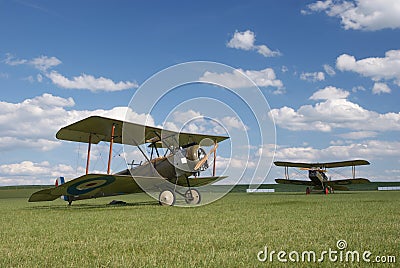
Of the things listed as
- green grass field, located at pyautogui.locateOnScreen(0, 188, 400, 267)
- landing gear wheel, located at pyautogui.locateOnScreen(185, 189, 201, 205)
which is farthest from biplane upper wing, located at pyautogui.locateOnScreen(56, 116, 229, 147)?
green grass field, located at pyautogui.locateOnScreen(0, 188, 400, 267)

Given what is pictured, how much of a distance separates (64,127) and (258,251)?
11713 mm

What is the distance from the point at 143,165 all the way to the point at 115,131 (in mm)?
1887

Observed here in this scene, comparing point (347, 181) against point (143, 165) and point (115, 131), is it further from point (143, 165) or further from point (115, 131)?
point (115, 131)

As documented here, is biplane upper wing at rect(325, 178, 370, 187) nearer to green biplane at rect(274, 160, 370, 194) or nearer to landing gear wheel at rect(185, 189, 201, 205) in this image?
green biplane at rect(274, 160, 370, 194)

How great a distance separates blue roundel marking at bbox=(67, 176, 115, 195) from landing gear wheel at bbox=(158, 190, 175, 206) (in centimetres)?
205

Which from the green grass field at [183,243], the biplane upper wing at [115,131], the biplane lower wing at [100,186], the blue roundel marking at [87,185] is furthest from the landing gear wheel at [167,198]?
the green grass field at [183,243]

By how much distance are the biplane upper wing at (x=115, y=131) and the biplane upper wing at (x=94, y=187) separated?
157 cm

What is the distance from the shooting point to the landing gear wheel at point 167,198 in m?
15.3

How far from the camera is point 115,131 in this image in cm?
1620

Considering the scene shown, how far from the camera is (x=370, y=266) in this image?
3.82m

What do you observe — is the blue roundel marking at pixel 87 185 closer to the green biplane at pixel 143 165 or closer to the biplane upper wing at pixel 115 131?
the green biplane at pixel 143 165

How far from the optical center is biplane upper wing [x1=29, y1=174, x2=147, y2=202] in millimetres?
14047

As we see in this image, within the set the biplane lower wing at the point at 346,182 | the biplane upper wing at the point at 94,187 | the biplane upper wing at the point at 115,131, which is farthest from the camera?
the biplane lower wing at the point at 346,182

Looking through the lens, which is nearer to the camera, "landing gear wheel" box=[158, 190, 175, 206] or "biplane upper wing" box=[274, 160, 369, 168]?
"landing gear wheel" box=[158, 190, 175, 206]
